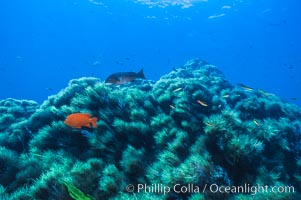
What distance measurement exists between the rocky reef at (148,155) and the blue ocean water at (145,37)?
3003 cm

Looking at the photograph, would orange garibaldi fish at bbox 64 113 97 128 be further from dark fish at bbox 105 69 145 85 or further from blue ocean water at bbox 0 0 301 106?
blue ocean water at bbox 0 0 301 106

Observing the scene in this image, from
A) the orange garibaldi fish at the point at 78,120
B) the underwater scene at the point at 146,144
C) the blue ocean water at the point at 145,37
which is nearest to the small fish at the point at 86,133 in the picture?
the underwater scene at the point at 146,144

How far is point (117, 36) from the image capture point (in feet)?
282

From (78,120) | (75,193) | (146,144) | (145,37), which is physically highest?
(145,37)

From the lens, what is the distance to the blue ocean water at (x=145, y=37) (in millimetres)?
54344

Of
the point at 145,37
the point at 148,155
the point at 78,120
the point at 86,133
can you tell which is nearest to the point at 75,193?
the point at 148,155

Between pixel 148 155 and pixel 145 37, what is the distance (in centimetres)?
7872

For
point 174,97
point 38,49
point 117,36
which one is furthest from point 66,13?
point 174,97

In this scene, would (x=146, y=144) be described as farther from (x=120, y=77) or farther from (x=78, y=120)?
(x=120, y=77)

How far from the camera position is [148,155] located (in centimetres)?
392

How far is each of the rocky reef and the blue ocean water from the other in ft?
98.5

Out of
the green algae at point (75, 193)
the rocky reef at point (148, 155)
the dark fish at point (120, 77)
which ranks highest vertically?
the dark fish at point (120, 77)

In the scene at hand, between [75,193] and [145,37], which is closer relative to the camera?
[75,193]

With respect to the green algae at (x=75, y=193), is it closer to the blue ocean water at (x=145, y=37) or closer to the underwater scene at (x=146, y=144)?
the underwater scene at (x=146, y=144)
